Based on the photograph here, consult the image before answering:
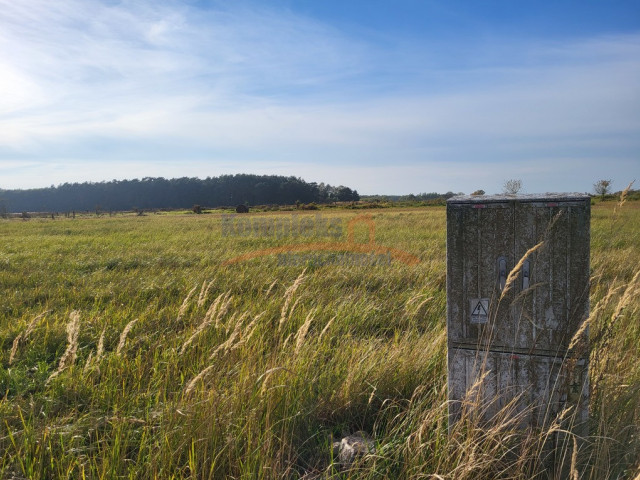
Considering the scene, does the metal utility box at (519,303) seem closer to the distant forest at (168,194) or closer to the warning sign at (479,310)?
the warning sign at (479,310)

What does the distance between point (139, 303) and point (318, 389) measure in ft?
12.8

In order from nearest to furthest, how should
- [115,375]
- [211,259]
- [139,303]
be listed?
[115,375] < [139,303] < [211,259]

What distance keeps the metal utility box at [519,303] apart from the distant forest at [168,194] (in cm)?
5608

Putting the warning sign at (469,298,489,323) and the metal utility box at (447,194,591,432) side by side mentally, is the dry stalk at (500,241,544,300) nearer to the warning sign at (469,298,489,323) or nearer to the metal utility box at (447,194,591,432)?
the metal utility box at (447,194,591,432)

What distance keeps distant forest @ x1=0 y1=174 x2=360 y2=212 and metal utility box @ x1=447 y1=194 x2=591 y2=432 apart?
184 ft

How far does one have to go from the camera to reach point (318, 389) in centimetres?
308

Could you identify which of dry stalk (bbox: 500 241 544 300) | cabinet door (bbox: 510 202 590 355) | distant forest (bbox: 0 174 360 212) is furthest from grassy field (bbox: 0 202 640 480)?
distant forest (bbox: 0 174 360 212)

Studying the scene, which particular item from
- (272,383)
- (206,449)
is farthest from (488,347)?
(206,449)

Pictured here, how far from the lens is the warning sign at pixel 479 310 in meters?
2.35

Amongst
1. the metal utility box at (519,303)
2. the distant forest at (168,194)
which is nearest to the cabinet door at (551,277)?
the metal utility box at (519,303)

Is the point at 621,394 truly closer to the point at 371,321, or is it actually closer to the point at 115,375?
the point at 371,321

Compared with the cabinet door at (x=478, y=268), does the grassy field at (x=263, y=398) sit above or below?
below

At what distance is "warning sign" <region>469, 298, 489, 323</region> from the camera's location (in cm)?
235

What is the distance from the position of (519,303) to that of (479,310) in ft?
0.68
